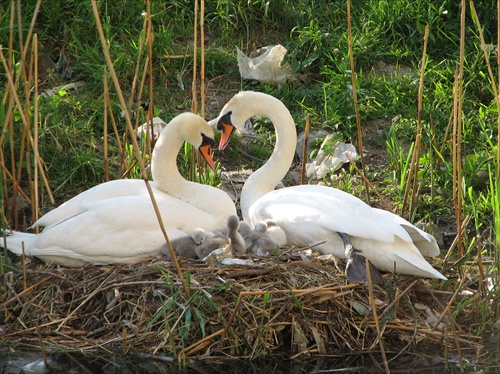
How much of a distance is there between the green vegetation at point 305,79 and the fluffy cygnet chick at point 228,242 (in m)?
1.89

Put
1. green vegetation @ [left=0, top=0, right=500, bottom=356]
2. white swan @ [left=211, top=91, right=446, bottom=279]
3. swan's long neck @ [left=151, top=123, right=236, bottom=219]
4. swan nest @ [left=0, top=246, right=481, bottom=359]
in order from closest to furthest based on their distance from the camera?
1. swan nest @ [left=0, top=246, right=481, bottom=359]
2. white swan @ [left=211, top=91, right=446, bottom=279]
3. swan's long neck @ [left=151, top=123, right=236, bottom=219]
4. green vegetation @ [left=0, top=0, right=500, bottom=356]

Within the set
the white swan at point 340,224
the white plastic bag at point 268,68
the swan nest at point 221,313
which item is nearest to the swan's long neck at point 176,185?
the white swan at point 340,224

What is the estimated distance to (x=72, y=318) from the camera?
6.09 meters

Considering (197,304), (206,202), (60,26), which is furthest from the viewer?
(60,26)

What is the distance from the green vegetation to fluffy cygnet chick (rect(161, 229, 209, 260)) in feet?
5.95

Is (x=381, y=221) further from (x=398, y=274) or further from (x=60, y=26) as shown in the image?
(x=60, y=26)

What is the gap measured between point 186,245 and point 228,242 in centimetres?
27

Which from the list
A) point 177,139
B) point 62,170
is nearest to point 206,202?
point 177,139

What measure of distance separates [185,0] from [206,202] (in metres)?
3.62

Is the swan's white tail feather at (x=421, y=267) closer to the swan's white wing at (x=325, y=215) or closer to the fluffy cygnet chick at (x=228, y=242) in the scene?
the swan's white wing at (x=325, y=215)

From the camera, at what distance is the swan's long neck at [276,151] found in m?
7.46

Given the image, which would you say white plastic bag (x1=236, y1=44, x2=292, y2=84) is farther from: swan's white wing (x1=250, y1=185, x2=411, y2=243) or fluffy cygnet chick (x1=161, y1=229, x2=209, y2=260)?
fluffy cygnet chick (x1=161, y1=229, x2=209, y2=260)

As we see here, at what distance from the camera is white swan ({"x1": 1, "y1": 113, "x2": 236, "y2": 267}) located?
21.4 ft

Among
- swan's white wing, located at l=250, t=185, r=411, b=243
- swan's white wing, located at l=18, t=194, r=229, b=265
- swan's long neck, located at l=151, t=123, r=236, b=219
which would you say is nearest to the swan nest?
swan's white wing, located at l=18, t=194, r=229, b=265
